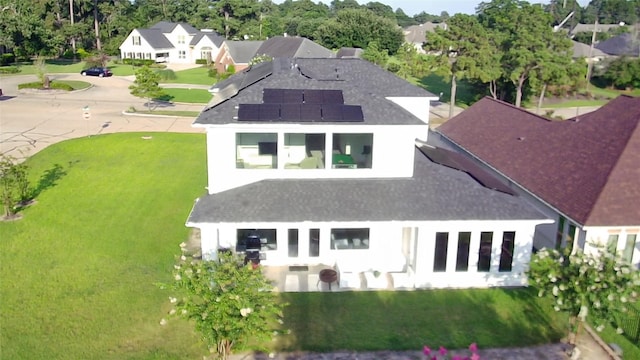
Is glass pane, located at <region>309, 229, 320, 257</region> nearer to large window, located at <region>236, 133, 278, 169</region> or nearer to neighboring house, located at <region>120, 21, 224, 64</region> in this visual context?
Answer: large window, located at <region>236, 133, 278, 169</region>

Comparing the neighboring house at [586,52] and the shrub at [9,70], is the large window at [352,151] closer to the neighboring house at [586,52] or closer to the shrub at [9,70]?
the shrub at [9,70]

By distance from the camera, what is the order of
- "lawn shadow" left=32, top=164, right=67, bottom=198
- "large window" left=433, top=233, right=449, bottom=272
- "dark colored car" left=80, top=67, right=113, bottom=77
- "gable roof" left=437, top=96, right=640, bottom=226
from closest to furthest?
"large window" left=433, top=233, right=449, bottom=272, "gable roof" left=437, top=96, right=640, bottom=226, "lawn shadow" left=32, top=164, right=67, bottom=198, "dark colored car" left=80, top=67, right=113, bottom=77

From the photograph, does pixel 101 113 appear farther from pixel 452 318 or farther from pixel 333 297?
pixel 452 318

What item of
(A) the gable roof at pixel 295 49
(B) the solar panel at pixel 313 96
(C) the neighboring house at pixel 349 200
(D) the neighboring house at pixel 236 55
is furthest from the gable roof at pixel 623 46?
(B) the solar panel at pixel 313 96

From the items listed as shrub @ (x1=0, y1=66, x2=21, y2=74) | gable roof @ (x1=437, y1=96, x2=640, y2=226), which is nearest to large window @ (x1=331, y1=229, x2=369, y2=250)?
gable roof @ (x1=437, y1=96, x2=640, y2=226)

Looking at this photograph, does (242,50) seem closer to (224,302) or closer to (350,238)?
(350,238)

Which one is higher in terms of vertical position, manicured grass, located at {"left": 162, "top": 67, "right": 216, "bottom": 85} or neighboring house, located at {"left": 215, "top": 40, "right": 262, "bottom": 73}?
neighboring house, located at {"left": 215, "top": 40, "right": 262, "bottom": 73}
